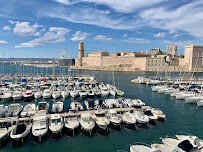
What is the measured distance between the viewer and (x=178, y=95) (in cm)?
2259

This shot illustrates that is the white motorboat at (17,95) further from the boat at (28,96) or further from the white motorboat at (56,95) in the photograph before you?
the white motorboat at (56,95)

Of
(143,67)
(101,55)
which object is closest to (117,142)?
(143,67)

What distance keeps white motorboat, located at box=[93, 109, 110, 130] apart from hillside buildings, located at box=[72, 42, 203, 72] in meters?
54.9

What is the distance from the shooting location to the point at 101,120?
12594 mm

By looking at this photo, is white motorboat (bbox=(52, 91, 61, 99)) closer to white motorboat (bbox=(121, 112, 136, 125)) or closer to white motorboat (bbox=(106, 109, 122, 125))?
white motorboat (bbox=(106, 109, 122, 125))

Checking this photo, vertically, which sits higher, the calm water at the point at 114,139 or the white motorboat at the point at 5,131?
the white motorboat at the point at 5,131

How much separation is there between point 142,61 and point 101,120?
239 ft

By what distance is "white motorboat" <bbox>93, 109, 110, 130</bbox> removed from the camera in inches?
475

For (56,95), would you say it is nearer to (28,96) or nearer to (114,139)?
(28,96)

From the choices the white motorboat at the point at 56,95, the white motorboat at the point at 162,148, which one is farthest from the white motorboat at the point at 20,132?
the white motorboat at the point at 56,95

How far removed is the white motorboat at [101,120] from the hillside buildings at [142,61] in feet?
180

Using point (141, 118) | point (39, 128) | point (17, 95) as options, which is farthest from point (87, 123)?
point (17, 95)

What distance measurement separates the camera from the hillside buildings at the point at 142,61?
76850mm

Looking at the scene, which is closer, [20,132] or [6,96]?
[20,132]
